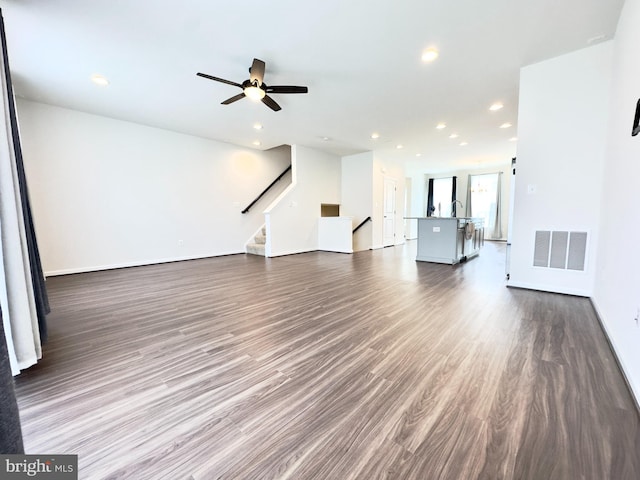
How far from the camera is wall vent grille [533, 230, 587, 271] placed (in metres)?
3.09

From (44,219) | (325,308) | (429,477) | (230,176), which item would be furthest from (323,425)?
(230,176)

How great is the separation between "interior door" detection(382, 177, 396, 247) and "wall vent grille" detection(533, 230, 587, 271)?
490 cm

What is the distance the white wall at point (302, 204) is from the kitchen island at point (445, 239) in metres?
2.94

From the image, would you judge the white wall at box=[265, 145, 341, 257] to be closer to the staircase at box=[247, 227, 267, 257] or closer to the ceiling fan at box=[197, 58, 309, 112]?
the staircase at box=[247, 227, 267, 257]

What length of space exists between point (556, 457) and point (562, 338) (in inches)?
57.2

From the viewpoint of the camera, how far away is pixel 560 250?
10.5 ft

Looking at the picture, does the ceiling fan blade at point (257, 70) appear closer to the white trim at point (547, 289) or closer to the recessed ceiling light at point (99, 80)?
the recessed ceiling light at point (99, 80)

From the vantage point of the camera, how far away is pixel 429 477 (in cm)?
102

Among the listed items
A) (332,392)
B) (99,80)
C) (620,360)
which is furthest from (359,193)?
(332,392)

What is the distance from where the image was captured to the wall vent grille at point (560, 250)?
309 centimetres

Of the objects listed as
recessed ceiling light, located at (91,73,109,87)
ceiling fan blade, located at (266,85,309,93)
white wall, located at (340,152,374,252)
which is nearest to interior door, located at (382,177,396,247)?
white wall, located at (340,152,374,252)

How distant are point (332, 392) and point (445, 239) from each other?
4727 mm

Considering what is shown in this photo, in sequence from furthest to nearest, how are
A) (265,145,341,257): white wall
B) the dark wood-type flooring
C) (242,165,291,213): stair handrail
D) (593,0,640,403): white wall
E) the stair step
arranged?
(242,165,291,213): stair handrail, the stair step, (265,145,341,257): white wall, (593,0,640,403): white wall, the dark wood-type flooring

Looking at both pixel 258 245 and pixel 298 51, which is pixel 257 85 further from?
pixel 258 245
